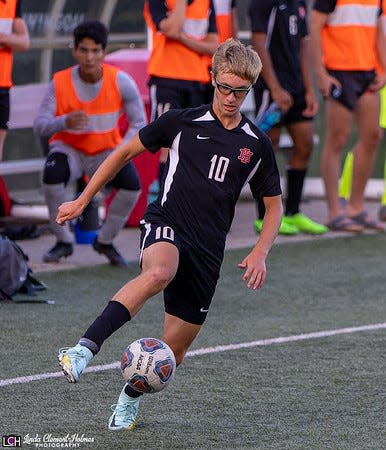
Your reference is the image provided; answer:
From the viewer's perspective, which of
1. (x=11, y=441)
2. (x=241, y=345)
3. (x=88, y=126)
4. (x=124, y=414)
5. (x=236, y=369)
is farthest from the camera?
(x=88, y=126)

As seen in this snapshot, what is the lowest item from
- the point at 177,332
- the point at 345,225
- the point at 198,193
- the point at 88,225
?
the point at 345,225

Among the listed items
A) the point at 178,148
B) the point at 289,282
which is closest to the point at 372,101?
the point at 289,282

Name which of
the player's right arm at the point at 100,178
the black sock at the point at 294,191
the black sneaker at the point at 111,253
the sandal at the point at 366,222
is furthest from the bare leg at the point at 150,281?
the sandal at the point at 366,222

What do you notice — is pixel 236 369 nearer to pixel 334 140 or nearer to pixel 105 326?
pixel 105 326

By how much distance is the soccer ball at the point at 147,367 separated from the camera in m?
5.54

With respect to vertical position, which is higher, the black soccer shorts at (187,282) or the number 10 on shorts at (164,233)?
the number 10 on shorts at (164,233)

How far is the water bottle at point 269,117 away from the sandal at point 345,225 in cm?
110

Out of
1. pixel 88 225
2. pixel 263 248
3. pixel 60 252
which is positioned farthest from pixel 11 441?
pixel 88 225

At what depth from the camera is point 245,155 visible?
607 centimetres

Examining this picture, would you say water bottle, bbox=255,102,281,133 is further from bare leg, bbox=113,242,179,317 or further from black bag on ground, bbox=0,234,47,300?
bare leg, bbox=113,242,179,317

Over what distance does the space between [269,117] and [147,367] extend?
624cm

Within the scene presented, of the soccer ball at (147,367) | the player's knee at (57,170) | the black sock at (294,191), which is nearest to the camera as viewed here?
the soccer ball at (147,367)

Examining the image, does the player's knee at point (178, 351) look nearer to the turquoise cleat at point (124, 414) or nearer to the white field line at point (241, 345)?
the turquoise cleat at point (124, 414)

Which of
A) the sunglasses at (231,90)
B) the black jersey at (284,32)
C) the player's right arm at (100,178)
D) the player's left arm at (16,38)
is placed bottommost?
the black jersey at (284,32)
